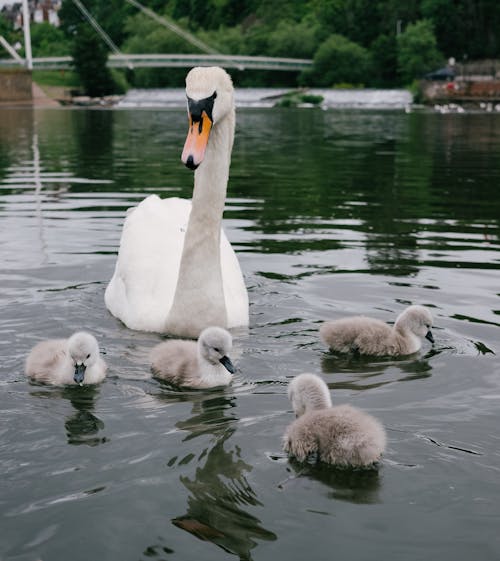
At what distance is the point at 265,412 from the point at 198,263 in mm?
1918

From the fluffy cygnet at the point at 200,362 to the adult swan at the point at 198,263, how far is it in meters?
0.89

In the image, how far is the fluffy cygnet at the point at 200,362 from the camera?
6477 millimetres

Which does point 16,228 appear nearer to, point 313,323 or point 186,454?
point 313,323

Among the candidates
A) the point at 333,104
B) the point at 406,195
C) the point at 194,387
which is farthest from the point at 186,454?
the point at 333,104

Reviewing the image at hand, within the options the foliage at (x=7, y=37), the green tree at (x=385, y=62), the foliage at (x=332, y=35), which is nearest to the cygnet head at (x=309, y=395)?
the foliage at (x=332, y=35)

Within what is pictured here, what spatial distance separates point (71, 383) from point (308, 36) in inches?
4880

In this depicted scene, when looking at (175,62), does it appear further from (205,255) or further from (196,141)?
(196,141)

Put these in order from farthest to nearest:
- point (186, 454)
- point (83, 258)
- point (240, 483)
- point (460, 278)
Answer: point (83, 258) < point (460, 278) < point (186, 454) < point (240, 483)

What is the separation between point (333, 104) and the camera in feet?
299

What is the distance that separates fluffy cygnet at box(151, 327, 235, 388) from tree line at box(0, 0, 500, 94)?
101 metres

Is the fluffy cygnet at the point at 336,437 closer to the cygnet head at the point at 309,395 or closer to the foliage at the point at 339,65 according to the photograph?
the cygnet head at the point at 309,395

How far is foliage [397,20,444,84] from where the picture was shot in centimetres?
10562

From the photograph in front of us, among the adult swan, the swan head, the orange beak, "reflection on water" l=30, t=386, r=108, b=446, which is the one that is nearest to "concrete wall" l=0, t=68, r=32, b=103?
the adult swan

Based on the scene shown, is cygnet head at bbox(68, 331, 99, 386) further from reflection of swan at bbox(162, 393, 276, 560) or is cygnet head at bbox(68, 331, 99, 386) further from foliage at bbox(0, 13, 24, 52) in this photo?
foliage at bbox(0, 13, 24, 52)
